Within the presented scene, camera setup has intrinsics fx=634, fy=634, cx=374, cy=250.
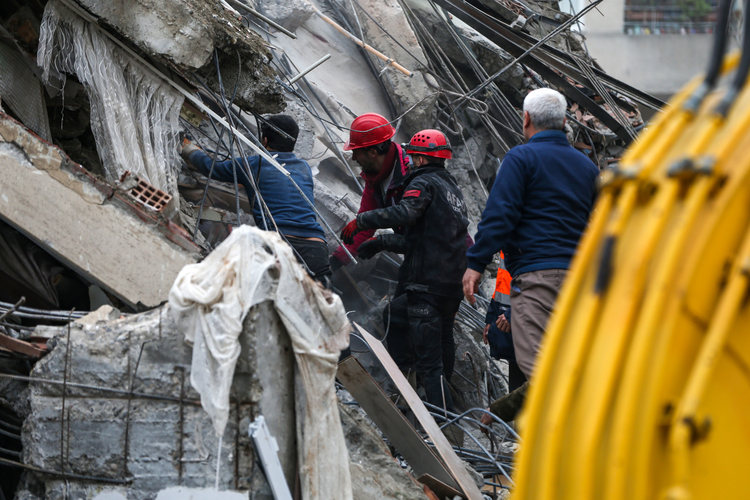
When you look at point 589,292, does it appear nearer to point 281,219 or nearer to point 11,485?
point 11,485

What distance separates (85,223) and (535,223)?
2356mm

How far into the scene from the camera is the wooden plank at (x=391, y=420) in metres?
3.32

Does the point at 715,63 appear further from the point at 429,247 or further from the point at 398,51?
the point at 398,51

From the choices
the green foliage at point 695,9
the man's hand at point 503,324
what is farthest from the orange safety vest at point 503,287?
the green foliage at point 695,9

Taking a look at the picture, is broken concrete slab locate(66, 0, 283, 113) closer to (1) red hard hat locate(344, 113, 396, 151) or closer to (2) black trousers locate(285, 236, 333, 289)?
(1) red hard hat locate(344, 113, 396, 151)

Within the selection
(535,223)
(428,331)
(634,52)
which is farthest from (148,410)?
(634,52)

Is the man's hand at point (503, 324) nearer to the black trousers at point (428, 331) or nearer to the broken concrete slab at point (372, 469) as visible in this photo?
the black trousers at point (428, 331)

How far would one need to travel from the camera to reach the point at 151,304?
3.33 meters

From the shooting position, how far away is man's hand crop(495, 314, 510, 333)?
4.28m

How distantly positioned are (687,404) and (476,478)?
280 cm

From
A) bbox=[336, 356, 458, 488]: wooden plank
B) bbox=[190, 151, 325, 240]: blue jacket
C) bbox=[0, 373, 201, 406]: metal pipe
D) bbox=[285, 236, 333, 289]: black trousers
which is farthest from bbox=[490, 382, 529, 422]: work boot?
bbox=[190, 151, 325, 240]: blue jacket

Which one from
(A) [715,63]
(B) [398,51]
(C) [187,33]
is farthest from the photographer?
(B) [398,51]

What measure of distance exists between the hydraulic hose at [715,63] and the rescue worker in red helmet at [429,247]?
3.11 m

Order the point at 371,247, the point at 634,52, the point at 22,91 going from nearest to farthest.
A: the point at 22,91
the point at 371,247
the point at 634,52
